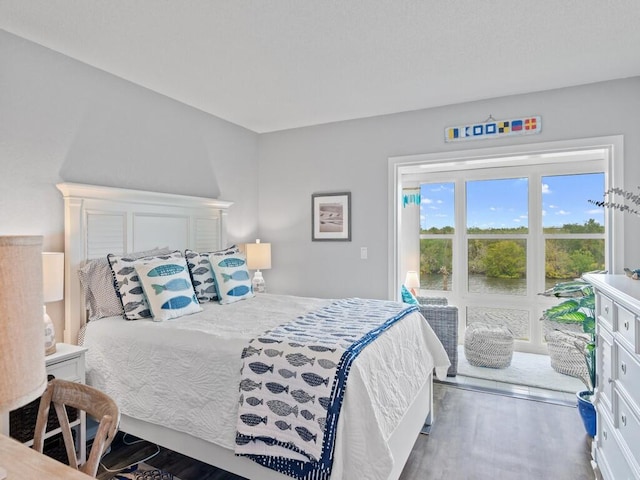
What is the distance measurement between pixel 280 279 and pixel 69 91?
8.98ft

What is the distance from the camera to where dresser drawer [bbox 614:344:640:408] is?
1.53m

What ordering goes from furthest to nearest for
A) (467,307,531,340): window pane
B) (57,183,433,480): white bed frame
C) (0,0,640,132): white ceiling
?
(467,307,531,340): window pane, (0,0,640,132): white ceiling, (57,183,433,480): white bed frame

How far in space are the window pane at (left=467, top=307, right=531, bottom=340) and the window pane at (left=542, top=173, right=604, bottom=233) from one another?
3.40 ft

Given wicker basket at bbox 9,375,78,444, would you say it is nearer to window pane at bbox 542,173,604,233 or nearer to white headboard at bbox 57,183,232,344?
white headboard at bbox 57,183,232,344

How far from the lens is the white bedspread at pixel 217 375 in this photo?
5.32ft

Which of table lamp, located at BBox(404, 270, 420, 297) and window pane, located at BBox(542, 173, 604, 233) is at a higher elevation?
window pane, located at BBox(542, 173, 604, 233)

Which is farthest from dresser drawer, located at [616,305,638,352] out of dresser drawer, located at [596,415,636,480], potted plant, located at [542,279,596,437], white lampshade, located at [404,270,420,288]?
white lampshade, located at [404,270,420,288]

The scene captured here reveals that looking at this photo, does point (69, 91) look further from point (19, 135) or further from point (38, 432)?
point (38, 432)

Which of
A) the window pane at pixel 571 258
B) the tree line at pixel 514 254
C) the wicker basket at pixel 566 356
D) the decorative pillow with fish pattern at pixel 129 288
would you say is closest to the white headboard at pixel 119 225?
the decorative pillow with fish pattern at pixel 129 288

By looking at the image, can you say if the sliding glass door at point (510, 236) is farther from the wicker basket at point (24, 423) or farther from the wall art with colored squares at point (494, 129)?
the wicker basket at point (24, 423)

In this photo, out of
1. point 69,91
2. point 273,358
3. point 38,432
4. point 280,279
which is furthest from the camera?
point 280,279

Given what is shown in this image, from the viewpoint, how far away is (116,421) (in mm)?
1125

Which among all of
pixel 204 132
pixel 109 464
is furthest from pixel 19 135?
pixel 109 464

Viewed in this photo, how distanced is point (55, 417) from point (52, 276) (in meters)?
0.80
